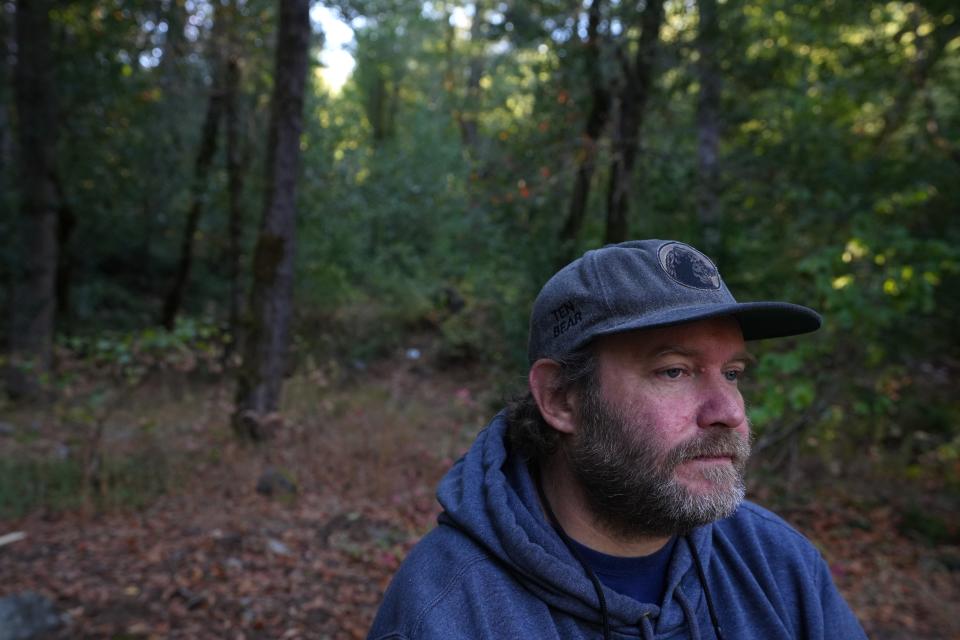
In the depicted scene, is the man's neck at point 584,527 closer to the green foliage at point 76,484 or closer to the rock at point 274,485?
the rock at point 274,485

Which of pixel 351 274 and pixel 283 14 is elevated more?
pixel 283 14

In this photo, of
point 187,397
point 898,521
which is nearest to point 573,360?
point 898,521

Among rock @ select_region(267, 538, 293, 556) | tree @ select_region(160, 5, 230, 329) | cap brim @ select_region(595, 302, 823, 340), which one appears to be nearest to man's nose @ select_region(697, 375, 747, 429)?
cap brim @ select_region(595, 302, 823, 340)

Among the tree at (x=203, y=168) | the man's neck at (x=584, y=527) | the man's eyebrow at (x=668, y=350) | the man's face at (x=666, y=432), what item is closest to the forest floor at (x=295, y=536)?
the man's neck at (x=584, y=527)

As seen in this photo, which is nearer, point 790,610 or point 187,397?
point 790,610

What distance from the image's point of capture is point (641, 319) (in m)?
1.70

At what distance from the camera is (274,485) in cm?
663

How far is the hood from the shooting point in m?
1.63

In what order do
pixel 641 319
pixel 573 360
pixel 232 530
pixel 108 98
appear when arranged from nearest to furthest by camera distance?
pixel 641 319
pixel 573 360
pixel 232 530
pixel 108 98

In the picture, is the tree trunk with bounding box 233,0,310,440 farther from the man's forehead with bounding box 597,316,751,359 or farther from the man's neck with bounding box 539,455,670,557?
the man's forehead with bounding box 597,316,751,359

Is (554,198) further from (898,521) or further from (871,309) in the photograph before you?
(898,521)

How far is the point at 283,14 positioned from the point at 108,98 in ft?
19.8

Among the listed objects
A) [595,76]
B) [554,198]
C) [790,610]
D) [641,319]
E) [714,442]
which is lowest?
[790,610]

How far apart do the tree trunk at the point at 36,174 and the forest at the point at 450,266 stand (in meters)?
0.04
